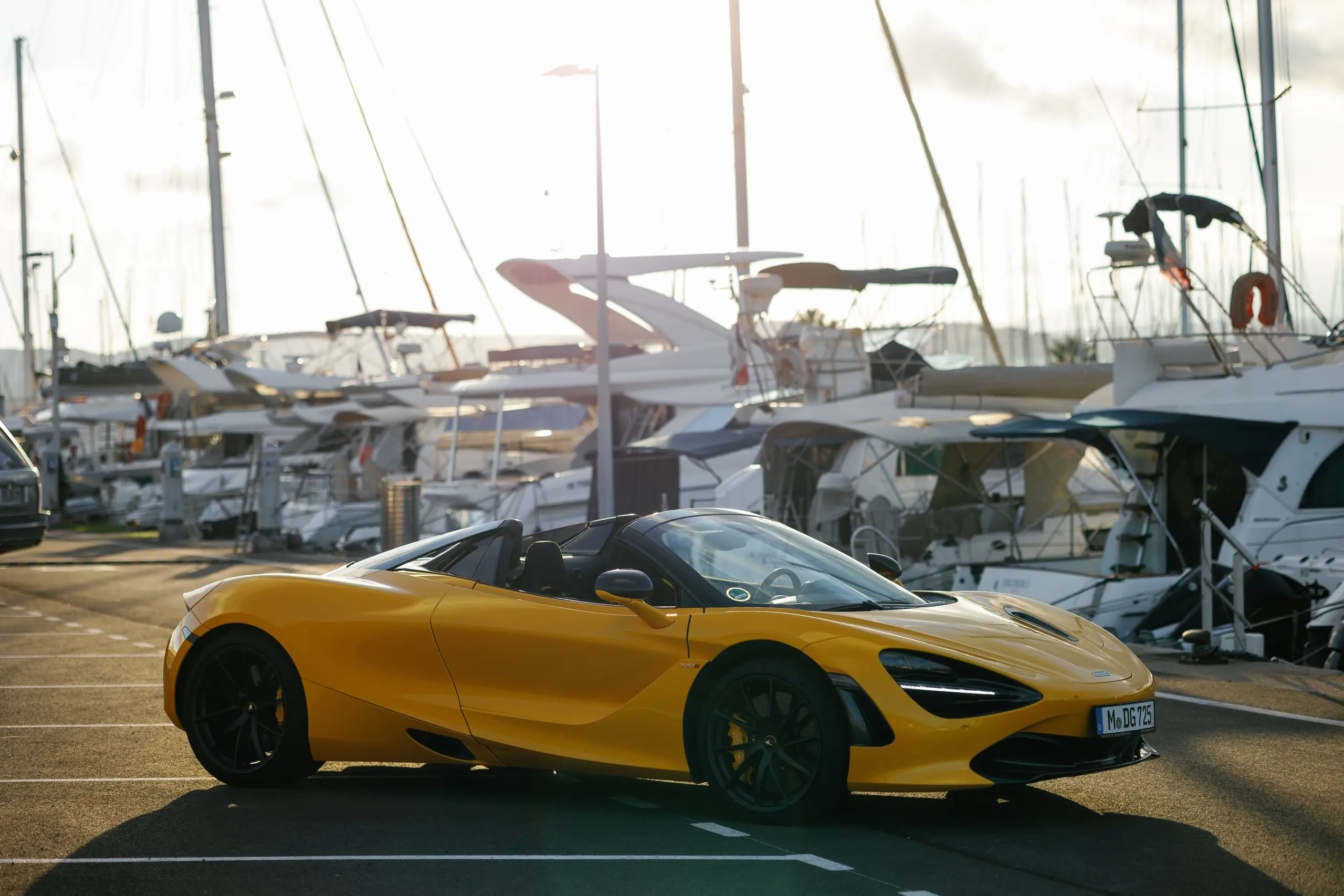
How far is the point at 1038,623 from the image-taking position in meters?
6.76

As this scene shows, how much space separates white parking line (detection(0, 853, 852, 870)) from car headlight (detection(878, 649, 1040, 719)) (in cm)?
75

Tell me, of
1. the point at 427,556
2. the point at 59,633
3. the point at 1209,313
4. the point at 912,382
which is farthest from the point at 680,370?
the point at 427,556

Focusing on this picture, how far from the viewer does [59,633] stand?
1483 cm

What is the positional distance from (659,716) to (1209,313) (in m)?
15.3

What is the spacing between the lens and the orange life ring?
18938 millimetres

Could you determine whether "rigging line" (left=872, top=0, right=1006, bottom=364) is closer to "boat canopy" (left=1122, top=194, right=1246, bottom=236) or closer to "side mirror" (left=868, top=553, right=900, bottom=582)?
"boat canopy" (left=1122, top=194, right=1246, bottom=236)

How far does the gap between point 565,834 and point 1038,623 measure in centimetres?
228

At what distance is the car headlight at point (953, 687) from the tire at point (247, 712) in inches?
111

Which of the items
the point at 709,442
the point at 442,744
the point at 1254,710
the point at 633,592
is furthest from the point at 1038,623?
the point at 709,442

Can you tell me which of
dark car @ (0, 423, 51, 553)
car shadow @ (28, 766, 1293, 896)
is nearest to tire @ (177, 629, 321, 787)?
car shadow @ (28, 766, 1293, 896)

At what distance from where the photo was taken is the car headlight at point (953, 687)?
577 centimetres

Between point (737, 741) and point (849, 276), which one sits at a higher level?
point (849, 276)

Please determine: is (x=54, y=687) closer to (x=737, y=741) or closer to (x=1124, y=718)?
(x=737, y=741)

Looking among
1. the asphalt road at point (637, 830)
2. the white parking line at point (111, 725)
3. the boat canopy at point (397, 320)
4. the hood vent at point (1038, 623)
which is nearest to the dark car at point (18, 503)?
the white parking line at point (111, 725)
